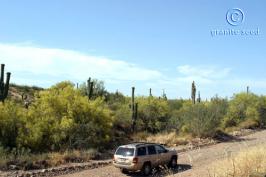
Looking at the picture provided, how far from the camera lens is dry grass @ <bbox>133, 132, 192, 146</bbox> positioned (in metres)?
35.8

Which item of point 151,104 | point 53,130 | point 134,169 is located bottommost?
point 134,169

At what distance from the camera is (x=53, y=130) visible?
28297mm

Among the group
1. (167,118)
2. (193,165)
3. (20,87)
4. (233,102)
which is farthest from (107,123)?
(20,87)

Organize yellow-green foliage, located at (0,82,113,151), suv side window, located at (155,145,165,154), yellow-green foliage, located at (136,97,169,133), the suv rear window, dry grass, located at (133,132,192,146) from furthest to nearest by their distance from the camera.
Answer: yellow-green foliage, located at (136,97,169,133), dry grass, located at (133,132,192,146), yellow-green foliage, located at (0,82,113,151), suv side window, located at (155,145,165,154), the suv rear window

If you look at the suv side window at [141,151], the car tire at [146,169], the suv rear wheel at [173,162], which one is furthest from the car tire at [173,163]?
the suv side window at [141,151]

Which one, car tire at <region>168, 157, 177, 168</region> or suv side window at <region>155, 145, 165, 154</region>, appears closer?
suv side window at <region>155, 145, 165, 154</region>

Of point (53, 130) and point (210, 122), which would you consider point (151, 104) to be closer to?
point (210, 122)

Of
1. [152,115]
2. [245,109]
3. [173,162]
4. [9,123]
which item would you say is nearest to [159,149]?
[173,162]

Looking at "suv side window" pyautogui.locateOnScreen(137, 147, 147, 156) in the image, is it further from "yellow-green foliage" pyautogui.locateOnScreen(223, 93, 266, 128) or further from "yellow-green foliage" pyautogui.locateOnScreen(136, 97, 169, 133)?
"yellow-green foliage" pyautogui.locateOnScreen(223, 93, 266, 128)

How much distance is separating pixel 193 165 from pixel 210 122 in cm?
1499

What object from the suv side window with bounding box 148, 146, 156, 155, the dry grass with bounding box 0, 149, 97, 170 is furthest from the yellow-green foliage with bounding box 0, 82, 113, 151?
the suv side window with bounding box 148, 146, 156, 155

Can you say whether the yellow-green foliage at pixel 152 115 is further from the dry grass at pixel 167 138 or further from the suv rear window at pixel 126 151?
the suv rear window at pixel 126 151

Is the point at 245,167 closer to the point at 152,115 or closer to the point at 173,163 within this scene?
the point at 173,163

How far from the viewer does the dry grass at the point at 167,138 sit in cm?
3575
